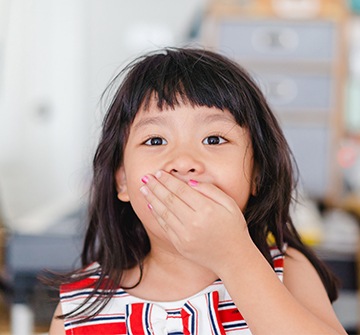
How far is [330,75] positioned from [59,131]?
177 centimetres

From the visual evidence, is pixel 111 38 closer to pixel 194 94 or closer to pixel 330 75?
pixel 330 75

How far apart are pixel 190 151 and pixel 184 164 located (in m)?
0.02

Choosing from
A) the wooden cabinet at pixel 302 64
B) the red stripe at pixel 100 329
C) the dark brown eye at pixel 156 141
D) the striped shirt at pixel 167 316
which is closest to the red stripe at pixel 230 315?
the striped shirt at pixel 167 316

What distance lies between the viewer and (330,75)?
7.84 ft

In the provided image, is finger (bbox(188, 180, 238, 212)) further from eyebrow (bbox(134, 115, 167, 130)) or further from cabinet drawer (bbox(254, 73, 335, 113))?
cabinet drawer (bbox(254, 73, 335, 113))

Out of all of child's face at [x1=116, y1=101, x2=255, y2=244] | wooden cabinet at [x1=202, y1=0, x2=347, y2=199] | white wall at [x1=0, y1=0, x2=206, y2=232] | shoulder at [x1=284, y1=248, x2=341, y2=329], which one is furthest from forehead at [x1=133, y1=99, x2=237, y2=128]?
white wall at [x1=0, y1=0, x2=206, y2=232]

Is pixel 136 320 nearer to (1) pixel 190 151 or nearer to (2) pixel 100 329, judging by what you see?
(2) pixel 100 329

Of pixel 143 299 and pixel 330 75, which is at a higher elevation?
pixel 330 75

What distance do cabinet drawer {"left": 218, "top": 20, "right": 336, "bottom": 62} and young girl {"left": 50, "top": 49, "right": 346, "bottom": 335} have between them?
1565mm

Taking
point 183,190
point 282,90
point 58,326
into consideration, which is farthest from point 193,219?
point 282,90

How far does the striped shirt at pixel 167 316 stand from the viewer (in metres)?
0.79

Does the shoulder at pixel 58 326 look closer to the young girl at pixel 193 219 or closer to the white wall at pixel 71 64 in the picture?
the young girl at pixel 193 219

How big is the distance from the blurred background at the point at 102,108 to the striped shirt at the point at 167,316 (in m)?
0.20

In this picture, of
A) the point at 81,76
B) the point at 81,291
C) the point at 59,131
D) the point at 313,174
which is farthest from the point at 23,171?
the point at 81,291
